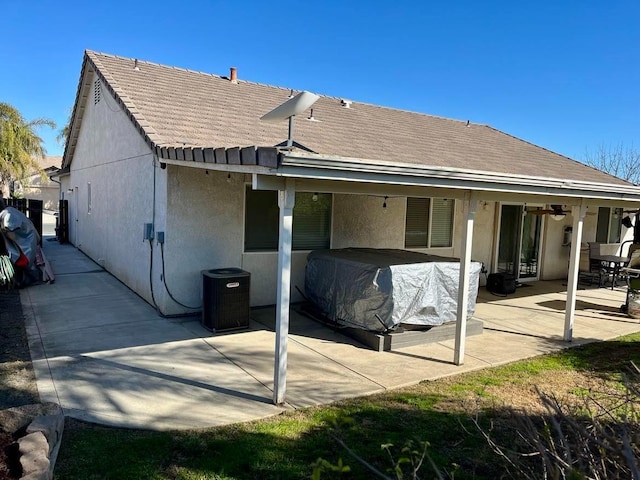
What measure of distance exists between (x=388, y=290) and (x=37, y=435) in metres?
4.45

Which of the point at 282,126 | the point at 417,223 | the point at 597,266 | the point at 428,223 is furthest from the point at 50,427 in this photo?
the point at 597,266

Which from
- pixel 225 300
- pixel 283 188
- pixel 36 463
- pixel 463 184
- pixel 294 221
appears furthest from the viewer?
pixel 294 221

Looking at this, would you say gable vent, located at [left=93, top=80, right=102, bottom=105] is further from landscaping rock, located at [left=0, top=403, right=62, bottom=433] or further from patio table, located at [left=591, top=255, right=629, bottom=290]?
patio table, located at [left=591, top=255, right=629, bottom=290]

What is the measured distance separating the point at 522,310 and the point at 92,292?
8949 millimetres

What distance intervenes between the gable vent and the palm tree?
1803 cm

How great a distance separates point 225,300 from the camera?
6.98m

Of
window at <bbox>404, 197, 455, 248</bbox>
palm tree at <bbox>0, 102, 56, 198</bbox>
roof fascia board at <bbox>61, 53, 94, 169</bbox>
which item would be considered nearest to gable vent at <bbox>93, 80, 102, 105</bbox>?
roof fascia board at <bbox>61, 53, 94, 169</bbox>

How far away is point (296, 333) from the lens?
7.16 metres

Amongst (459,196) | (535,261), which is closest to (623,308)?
(535,261)

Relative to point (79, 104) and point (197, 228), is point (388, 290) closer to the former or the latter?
point (197, 228)

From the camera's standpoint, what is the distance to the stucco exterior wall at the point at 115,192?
871 cm

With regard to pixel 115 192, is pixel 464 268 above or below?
below

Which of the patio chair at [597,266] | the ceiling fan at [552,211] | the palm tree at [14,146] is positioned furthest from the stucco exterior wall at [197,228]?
the palm tree at [14,146]

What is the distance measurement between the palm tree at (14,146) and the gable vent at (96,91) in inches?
710
